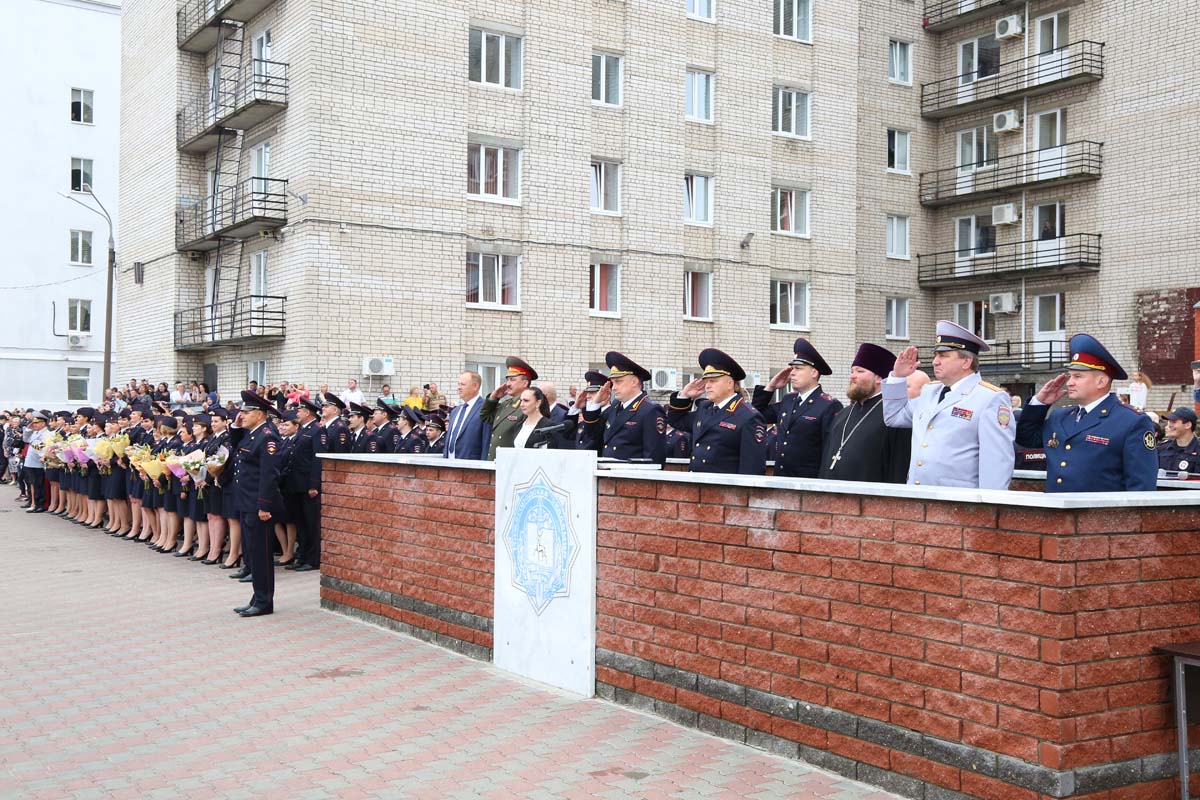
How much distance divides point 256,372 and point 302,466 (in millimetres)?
13796

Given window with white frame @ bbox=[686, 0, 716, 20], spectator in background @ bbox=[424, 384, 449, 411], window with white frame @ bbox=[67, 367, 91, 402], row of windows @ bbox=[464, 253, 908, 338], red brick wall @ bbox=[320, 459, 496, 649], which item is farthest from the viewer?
window with white frame @ bbox=[67, 367, 91, 402]

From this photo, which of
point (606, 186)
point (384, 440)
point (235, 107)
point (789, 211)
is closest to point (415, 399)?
point (384, 440)

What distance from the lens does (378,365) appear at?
2539 centimetres

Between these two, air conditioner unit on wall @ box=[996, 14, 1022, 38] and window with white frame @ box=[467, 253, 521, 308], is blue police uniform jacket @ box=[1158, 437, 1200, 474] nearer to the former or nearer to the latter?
window with white frame @ box=[467, 253, 521, 308]

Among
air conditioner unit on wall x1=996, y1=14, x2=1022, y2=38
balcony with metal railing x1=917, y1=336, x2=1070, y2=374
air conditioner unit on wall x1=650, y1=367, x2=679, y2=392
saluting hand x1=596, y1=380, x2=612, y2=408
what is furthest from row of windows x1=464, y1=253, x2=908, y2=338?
saluting hand x1=596, y1=380, x2=612, y2=408

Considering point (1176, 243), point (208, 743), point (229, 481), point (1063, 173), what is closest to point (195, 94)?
point (229, 481)

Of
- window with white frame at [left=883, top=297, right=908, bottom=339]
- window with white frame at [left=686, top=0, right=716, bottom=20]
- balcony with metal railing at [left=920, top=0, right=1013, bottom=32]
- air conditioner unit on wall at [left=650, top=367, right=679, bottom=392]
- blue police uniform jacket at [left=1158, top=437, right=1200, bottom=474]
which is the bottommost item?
blue police uniform jacket at [left=1158, top=437, right=1200, bottom=474]

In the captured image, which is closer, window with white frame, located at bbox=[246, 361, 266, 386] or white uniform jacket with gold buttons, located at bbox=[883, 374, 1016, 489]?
white uniform jacket with gold buttons, located at bbox=[883, 374, 1016, 489]

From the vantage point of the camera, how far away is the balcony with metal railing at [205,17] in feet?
89.9

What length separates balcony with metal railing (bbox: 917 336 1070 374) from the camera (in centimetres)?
3237

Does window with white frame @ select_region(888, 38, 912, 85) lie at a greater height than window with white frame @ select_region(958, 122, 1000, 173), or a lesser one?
greater

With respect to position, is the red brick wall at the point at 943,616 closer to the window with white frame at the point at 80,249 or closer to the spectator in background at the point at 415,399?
the spectator in background at the point at 415,399

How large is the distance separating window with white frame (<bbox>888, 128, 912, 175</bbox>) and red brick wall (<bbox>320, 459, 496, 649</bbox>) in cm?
2849

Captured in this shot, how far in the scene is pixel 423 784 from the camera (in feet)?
19.5
